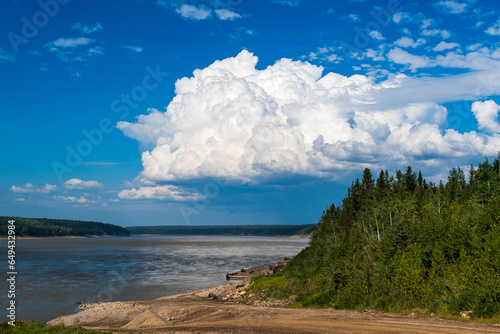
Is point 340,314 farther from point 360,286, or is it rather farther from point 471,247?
point 471,247

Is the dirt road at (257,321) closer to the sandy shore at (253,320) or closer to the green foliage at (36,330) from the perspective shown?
the sandy shore at (253,320)

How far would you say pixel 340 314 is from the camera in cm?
3262

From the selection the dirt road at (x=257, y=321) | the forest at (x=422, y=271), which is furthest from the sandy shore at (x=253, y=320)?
the forest at (x=422, y=271)

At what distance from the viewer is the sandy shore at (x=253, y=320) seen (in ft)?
84.4

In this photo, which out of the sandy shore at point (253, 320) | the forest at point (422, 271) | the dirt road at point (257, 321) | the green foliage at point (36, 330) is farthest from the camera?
the forest at point (422, 271)

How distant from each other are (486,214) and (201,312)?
28178 mm

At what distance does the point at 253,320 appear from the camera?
32.0 m

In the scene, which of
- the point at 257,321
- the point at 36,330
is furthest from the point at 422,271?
the point at 36,330

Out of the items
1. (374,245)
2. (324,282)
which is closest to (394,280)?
(374,245)

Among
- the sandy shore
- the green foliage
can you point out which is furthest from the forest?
the green foliage

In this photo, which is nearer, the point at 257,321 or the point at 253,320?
the point at 257,321

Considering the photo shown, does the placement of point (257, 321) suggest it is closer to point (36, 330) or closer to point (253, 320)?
point (253, 320)

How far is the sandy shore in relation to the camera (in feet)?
84.4

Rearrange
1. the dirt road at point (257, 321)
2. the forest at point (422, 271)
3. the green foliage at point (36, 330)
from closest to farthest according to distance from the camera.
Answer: the green foliage at point (36, 330)
the dirt road at point (257, 321)
the forest at point (422, 271)
